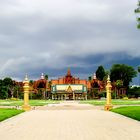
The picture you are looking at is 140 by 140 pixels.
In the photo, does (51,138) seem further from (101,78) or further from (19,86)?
(101,78)

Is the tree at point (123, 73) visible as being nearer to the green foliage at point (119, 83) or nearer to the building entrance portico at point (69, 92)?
the green foliage at point (119, 83)

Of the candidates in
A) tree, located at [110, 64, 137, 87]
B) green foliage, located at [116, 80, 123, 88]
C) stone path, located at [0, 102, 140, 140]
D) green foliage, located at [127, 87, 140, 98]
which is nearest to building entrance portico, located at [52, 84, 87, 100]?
green foliage, located at [116, 80, 123, 88]

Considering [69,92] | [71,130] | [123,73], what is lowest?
[71,130]

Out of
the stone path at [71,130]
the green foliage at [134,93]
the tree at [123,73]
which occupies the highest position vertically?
the tree at [123,73]

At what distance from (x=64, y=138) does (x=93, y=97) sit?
339 ft

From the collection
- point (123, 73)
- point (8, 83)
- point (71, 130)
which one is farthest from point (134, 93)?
point (71, 130)

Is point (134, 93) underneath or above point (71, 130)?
above

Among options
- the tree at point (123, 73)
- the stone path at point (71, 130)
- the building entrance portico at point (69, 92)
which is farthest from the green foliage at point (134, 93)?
the stone path at point (71, 130)

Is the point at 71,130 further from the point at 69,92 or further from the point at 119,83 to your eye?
the point at 119,83

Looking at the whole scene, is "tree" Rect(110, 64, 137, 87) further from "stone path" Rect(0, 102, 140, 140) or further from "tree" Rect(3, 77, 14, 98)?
"stone path" Rect(0, 102, 140, 140)

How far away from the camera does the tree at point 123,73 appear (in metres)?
136

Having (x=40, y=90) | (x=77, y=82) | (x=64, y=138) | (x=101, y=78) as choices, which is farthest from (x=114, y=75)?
(x=64, y=138)

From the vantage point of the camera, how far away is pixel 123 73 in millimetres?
136750

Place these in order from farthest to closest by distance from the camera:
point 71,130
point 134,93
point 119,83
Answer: point 119,83
point 134,93
point 71,130
